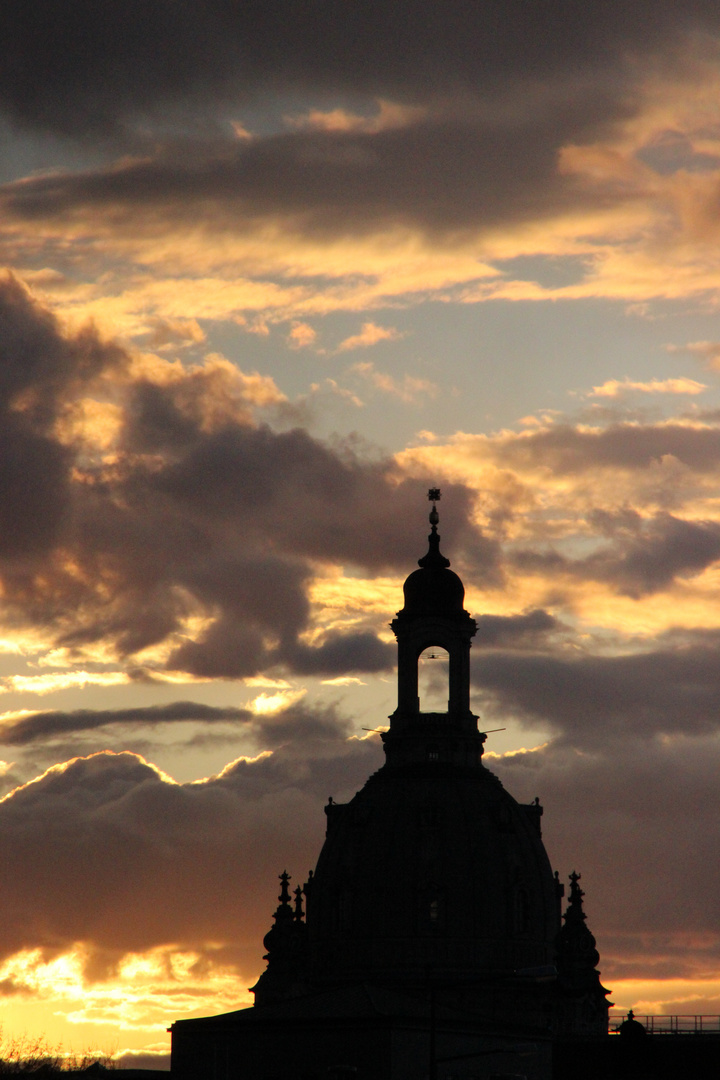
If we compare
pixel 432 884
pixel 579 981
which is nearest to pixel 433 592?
pixel 432 884

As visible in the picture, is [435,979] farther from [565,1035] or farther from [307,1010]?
[307,1010]

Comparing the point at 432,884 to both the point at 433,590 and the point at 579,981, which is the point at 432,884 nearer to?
the point at 579,981

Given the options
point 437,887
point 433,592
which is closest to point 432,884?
point 437,887

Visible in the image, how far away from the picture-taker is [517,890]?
160 metres

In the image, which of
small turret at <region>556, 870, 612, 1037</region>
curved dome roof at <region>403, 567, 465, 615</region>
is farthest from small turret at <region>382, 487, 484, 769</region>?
small turret at <region>556, 870, 612, 1037</region>

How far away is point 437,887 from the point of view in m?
159

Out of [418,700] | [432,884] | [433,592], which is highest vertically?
[433,592]

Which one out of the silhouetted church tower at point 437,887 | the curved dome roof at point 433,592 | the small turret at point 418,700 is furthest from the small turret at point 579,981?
the curved dome roof at point 433,592

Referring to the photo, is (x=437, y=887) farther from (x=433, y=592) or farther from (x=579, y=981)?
(x=433, y=592)

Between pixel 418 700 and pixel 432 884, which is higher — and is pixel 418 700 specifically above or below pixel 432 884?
above

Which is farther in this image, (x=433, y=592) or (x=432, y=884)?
(x=433, y=592)

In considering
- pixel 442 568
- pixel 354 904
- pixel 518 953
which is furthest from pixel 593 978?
pixel 442 568

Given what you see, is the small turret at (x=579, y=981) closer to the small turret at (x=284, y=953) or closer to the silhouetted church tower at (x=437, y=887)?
the silhouetted church tower at (x=437, y=887)

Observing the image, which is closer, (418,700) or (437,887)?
(437,887)
